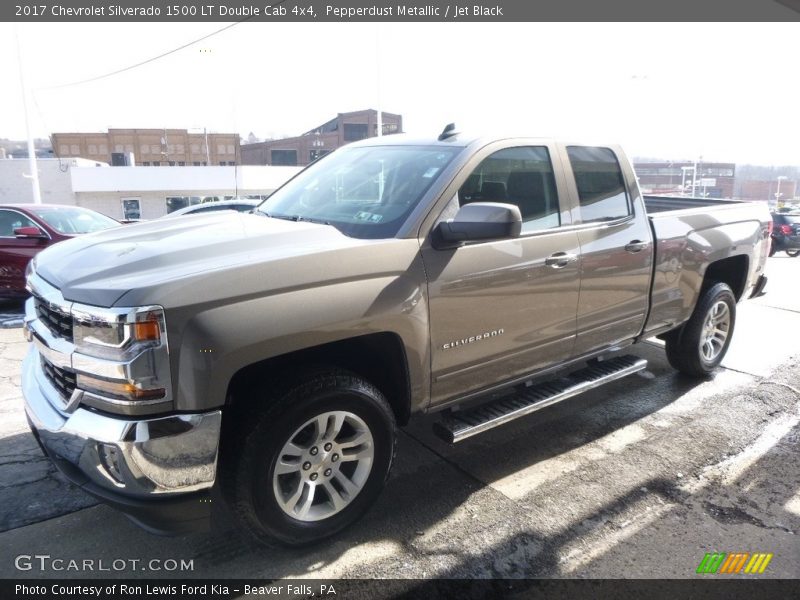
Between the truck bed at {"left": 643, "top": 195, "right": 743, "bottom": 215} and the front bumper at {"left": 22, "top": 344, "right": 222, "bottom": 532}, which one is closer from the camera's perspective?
the front bumper at {"left": 22, "top": 344, "right": 222, "bottom": 532}

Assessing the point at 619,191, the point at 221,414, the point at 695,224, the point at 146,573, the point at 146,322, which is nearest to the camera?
the point at 146,322

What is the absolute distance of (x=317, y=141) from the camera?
58.5 metres

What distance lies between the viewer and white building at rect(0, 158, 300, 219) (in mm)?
38822

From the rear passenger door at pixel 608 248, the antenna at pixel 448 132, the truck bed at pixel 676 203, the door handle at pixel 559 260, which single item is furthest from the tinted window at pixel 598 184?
the truck bed at pixel 676 203

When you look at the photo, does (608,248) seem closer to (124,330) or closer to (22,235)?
(124,330)

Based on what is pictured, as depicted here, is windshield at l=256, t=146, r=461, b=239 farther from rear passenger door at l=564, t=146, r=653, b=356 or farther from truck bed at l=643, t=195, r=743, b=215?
truck bed at l=643, t=195, r=743, b=215

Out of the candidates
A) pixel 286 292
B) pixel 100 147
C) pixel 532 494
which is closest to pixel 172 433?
pixel 286 292

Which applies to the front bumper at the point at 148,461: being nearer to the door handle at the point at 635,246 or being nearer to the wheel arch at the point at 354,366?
the wheel arch at the point at 354,366

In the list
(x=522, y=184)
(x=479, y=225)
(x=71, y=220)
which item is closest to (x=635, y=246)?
(x=522, y=184)

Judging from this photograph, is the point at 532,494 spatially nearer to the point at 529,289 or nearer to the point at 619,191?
the point at 529,289

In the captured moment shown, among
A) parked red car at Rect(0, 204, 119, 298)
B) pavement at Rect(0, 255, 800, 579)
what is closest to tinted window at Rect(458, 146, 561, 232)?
pavement at Rect(0, 255, 800, 579)

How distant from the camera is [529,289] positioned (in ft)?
11.1

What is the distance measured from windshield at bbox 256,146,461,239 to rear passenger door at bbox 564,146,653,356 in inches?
42.4

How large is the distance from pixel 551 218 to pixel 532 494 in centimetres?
165
